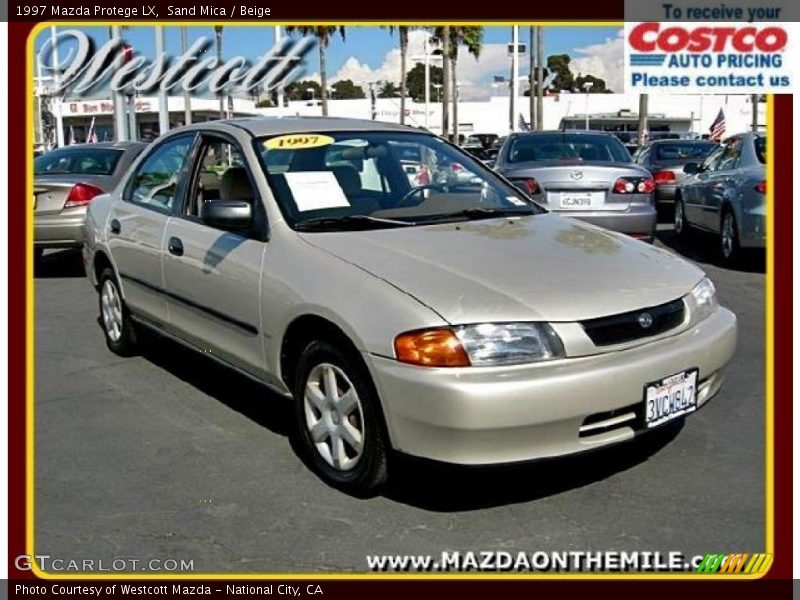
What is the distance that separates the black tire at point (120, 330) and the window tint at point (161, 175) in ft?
2.02

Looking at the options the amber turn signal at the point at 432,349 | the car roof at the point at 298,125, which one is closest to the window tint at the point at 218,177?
the car roof at the point at 298,125

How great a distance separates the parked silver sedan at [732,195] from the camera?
27.8ft

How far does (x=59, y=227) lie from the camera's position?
9.06 metres

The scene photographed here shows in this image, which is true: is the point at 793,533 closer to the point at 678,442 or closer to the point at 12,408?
the point at 678,442

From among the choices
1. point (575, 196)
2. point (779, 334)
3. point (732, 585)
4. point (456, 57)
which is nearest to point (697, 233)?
point (575, 196)

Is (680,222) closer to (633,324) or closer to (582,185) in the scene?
(582,185)

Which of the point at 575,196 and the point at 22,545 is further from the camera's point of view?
the point at 575,196

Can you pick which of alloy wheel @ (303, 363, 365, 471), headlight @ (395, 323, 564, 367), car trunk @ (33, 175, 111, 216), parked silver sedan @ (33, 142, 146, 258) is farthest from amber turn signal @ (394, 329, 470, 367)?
car trunk @ (33, 175, 111, 216)

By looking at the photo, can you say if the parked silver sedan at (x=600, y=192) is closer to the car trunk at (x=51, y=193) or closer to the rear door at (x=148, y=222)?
the rear door at (x=148, y=222)

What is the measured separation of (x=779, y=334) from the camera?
15.1 ft

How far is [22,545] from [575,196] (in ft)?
20.6

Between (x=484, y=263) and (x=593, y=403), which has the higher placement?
(x=484, y=263)

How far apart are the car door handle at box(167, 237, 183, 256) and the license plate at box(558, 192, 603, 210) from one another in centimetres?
461

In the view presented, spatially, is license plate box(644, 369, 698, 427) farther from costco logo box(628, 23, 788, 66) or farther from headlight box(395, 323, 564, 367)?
costco logo box(628, 23, 788, 66)
